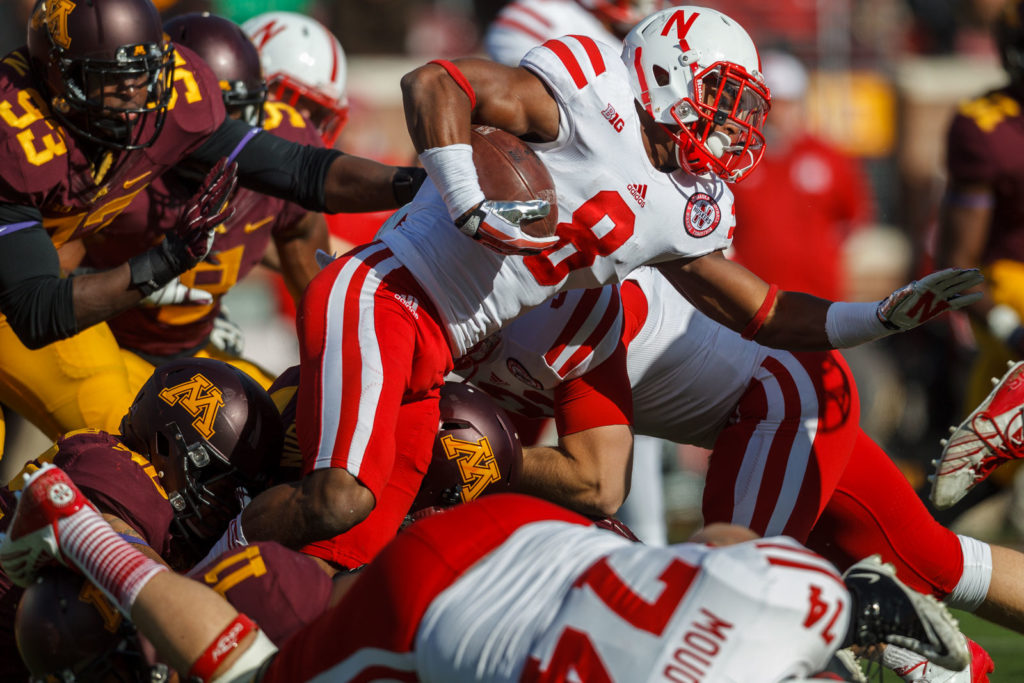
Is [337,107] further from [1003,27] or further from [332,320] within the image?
[1003,27]

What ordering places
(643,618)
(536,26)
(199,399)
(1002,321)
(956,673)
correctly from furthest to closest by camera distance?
(536,26), (1002,321), (956,673), (199,399), (643,618)

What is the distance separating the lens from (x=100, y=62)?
12.3ft

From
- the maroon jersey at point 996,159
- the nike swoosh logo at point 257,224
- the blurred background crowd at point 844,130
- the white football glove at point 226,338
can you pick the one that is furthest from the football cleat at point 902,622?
the blurred background crowd at point 844,130

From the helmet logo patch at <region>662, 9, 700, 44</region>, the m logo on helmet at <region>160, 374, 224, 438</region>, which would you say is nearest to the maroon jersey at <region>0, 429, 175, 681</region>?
the m logo on helmet at <region>160, 374, 224, 438</region>

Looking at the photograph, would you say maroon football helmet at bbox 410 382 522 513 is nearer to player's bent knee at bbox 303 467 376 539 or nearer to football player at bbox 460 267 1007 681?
football player at bbox 460 267 1007 681

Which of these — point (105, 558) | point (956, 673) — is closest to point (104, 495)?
point (105, 558)

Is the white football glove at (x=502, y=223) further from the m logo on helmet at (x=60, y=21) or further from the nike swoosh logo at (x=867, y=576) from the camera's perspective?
the m logo on helmet at (x=60, y=21)

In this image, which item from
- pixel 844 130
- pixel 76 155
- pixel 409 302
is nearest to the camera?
pixel 409 302

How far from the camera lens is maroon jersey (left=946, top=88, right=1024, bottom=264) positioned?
17.8ft

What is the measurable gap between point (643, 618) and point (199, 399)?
5.28 feet

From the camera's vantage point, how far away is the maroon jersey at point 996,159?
544 centimetres

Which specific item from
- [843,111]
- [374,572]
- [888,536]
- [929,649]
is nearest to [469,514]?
[374,572]

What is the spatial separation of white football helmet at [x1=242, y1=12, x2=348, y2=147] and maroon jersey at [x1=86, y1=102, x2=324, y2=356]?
0.28 m

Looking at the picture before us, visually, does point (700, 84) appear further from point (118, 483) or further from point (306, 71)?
point (306, 71)
